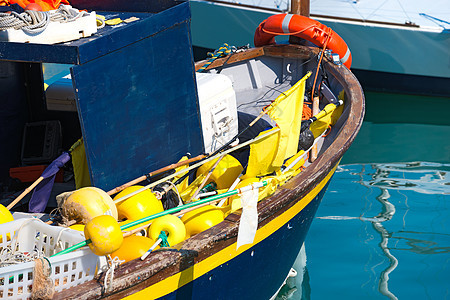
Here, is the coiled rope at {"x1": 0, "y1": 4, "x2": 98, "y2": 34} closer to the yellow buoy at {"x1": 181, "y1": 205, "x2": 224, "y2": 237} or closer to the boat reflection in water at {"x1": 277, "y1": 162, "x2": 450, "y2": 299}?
the yellow buoy at {"x1": 181, "y1": 205, "x2": 224, "y2": 237}

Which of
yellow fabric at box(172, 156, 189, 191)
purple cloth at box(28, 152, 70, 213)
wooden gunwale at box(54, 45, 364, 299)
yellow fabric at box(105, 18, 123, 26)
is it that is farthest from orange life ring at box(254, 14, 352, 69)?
purple cloth at box(28, 152, 70, 213)

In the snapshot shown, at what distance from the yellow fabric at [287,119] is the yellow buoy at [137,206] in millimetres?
1151

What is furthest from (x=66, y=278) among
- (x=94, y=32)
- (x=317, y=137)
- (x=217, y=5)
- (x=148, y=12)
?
(x=217, y=5)

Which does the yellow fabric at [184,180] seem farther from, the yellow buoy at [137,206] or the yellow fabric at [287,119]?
the yellow fabric at [287,119]

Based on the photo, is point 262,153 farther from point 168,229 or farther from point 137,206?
point 168,229

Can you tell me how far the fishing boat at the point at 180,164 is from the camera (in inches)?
140

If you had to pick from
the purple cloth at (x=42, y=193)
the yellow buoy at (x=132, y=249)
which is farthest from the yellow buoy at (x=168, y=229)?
the purple cloth at (x=42, y=193)

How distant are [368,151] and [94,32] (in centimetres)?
605

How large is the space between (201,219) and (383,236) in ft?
11.5

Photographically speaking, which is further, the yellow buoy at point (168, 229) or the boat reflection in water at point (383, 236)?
the boat reflection in water at point (383, 236)

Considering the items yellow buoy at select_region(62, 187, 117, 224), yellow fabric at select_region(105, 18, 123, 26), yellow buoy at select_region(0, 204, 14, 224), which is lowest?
yellow buoy at select_region(0, 204, 14, 224)

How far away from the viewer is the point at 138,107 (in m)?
4.42

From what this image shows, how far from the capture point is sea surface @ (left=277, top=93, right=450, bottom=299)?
6.05m

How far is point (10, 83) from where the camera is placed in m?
5.68
